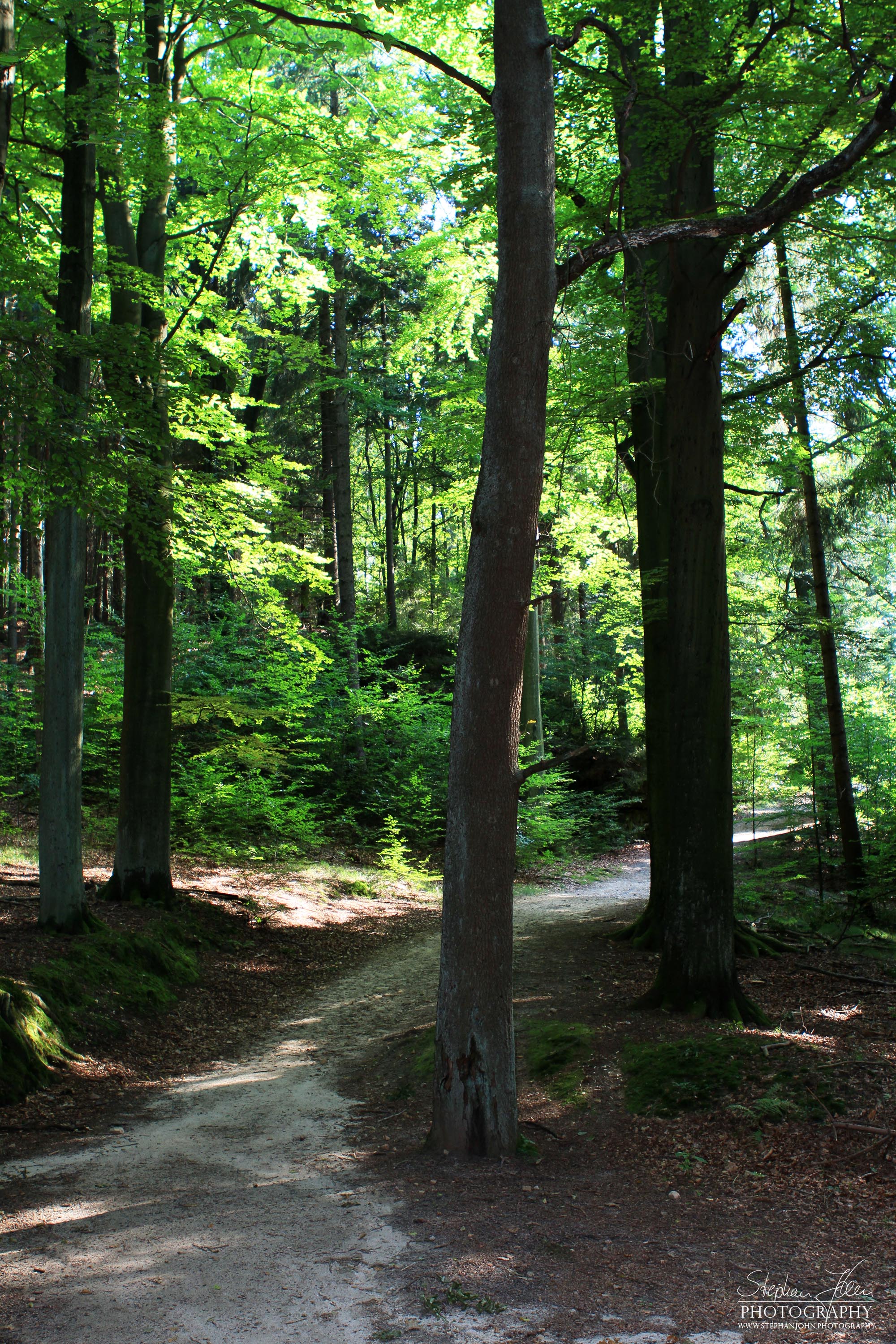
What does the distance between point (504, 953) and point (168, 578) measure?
19.7ft

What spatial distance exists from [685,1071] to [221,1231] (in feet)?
9.73

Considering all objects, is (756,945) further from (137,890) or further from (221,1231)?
(137,890)

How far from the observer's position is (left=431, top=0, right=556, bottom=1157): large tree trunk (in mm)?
4691

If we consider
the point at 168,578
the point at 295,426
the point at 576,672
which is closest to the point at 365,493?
the point at 295,426

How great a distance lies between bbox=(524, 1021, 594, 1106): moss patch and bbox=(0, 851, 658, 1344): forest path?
1374 millimetres

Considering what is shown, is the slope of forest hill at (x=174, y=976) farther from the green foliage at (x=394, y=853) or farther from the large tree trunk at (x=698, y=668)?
the large tree trunk at (x=698, y=668)

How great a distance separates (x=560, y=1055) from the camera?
19.8ft

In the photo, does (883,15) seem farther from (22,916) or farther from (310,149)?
(22,916)

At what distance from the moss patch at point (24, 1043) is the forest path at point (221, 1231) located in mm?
792

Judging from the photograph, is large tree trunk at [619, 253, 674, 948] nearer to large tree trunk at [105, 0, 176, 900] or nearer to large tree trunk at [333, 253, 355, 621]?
large tree trunk at [105, 0, 176, 900]

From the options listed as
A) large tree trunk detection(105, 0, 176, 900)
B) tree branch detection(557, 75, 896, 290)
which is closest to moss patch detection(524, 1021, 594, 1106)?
large tree trunk detection(105, 0, 176, 900)

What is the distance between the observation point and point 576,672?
23.4m

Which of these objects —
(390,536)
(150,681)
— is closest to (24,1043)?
(150,681)

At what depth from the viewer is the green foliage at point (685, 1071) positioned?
5.12m
